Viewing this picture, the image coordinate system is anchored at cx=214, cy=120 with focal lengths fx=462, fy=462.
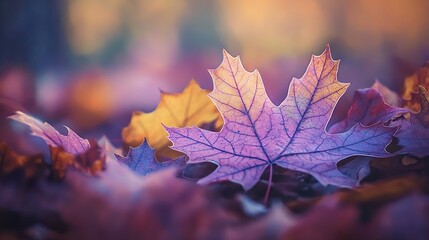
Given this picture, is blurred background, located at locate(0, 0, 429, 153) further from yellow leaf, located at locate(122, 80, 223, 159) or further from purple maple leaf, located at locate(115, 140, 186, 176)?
purple maple leaf, located at locate(115, 140, 186, 176)

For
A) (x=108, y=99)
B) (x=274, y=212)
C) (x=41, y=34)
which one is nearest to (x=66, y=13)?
(x=41, y=34)

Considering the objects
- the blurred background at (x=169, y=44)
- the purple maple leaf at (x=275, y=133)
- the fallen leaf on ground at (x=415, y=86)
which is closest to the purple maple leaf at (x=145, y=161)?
the purple maple leaf at (x=275, y=133)

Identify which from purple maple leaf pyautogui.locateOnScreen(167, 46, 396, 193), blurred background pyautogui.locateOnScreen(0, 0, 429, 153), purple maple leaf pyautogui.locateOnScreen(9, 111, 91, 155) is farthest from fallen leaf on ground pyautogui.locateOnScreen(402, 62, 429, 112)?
blurred background pyautogui.locateOnScreen(0, 0, 429, 153)

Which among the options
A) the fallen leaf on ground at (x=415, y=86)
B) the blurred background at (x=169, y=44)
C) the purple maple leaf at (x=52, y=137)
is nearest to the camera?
the purple maple leaf at (x=52, y=137)

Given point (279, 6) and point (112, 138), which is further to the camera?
point (279, 6)

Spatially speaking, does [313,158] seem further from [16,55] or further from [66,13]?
[66,13]

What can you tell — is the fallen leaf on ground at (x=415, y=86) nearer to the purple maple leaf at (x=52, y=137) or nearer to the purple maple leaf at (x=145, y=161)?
the purple maple leaf at (x=145, y=161)

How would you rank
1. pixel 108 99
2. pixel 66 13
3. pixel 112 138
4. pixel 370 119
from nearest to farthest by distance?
1. pixel 370 119
2. pixel 112 138
3. pixel 108 99
4. pixel 66 13
